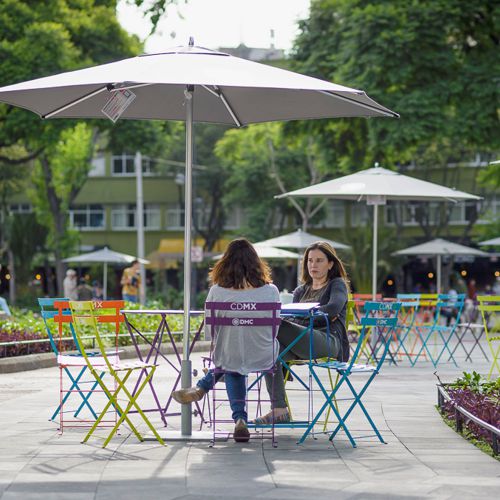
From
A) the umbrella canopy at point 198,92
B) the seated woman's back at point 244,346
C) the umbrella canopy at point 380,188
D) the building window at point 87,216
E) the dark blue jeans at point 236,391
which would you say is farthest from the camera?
the building window at point 87,216

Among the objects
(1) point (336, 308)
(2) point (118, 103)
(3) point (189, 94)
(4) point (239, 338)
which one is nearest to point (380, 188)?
(1) point (336, 308)

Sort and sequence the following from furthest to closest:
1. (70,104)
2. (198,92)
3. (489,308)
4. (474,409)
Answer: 1. (489,308)
2. (198,92)
3. (70,104)
4. (474,409)

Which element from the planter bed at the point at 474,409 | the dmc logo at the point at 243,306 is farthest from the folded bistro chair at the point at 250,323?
the planter bed at the point at 474,409

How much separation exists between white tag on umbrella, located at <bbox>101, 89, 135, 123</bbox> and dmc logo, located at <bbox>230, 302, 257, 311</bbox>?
1.76 metres

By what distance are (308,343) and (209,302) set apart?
3.52 feet

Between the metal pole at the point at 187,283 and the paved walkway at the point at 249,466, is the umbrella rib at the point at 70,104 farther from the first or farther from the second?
the paved walkway at the point at 249,466

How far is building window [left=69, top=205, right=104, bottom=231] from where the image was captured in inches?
3182

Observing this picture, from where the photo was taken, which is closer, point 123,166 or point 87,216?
point 123,166

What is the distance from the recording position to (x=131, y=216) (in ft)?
265

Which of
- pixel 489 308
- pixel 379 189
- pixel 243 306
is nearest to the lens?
pixel 243 306

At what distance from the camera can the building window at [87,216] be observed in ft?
265

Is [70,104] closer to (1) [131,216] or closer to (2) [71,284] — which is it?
(2) [71,284]

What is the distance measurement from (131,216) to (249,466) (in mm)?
72401

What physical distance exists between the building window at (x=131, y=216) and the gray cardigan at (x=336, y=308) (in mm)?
68690
